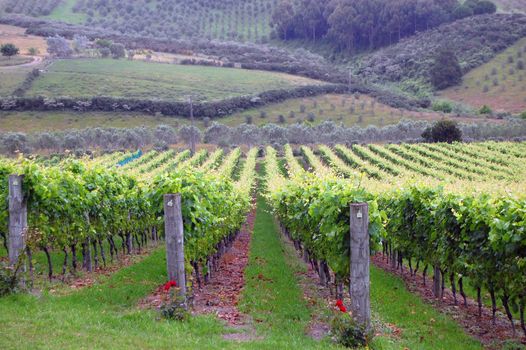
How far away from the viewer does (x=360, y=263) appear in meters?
7.57

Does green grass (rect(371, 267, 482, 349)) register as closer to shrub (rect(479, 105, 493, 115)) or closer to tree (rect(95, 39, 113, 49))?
shrub (rect(479, 105, 493, 115))

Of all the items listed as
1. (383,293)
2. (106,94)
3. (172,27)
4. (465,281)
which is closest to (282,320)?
(383,293)

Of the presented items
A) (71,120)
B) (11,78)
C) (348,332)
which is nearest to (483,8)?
(71,120)

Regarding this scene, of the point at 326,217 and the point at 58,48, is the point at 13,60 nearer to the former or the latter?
the point at 58,48

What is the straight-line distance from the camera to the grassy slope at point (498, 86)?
2842 inches

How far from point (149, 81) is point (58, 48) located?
1960 centimetres

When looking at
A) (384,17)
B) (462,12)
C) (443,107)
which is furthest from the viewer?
(384,17)

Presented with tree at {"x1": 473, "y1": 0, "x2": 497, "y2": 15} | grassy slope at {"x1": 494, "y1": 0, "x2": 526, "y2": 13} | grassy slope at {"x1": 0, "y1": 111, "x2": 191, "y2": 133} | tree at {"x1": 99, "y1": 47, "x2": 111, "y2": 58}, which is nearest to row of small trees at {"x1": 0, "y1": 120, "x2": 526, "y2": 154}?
grassy slope at {"x1": 0, "y1": 111, "x2": 191, "y2": 133}

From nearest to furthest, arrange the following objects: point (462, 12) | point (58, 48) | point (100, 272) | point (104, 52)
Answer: point (100, 272), point (58, 48), point (104, 52), point (462, 12)

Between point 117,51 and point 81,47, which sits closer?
point 117,51

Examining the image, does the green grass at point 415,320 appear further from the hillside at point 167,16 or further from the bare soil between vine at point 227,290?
the hillside at point 167,16

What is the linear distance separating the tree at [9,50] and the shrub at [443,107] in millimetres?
65310

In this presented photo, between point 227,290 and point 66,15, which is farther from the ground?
point 66,15

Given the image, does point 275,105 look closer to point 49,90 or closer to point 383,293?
point 49,90
